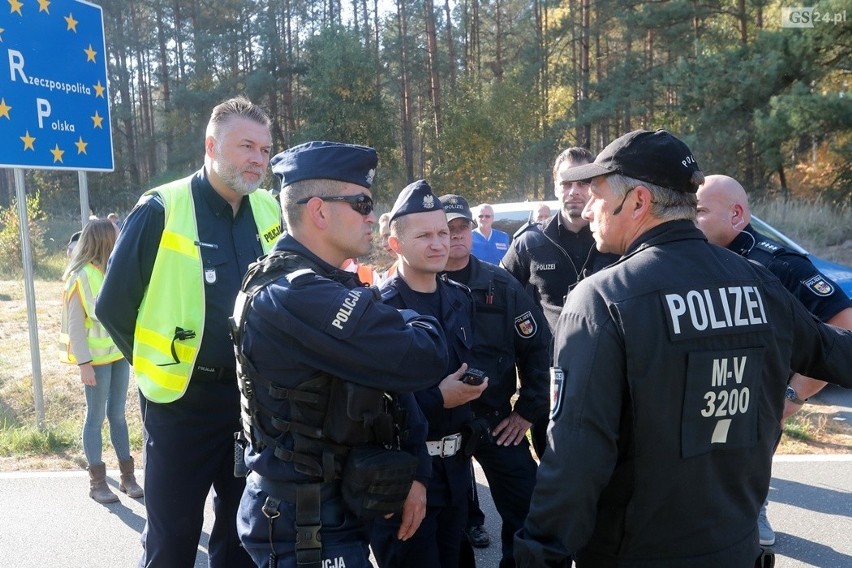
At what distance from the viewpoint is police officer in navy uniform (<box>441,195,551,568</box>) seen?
3.47 metres

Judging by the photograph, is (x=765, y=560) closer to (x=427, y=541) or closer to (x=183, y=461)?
(x=427, y=541)

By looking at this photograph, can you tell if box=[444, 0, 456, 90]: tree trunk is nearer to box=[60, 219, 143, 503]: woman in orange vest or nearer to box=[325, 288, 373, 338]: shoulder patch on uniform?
box=[60, 219, 143, 503]: woman in orange vest

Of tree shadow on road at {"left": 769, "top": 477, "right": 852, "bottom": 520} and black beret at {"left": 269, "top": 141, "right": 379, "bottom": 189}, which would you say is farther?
tree shadow on road at {"left": 769, "top": 477, "right": 852, "bottom": 520}

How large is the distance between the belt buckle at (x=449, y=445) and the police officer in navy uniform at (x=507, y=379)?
31 centimetres

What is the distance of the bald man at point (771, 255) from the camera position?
3.09 m

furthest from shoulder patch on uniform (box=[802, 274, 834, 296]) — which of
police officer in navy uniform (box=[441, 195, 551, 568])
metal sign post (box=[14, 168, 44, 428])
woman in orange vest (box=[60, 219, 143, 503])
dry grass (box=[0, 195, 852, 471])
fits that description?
metal sign post (box=[14, 168, 44, 428])

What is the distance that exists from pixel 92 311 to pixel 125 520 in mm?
1437

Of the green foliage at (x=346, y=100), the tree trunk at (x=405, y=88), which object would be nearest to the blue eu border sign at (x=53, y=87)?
the green foliage at (x=346, y=100)

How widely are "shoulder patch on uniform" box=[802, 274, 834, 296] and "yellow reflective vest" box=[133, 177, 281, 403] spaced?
2.63 m

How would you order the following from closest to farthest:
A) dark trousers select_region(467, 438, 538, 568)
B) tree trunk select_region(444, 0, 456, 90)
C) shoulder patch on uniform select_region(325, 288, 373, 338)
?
shoulder patch on uniform select_region(325, 288, 373, 338), dark trousers select_region(467, 438, 538, 568), tree trunk select_region(444, 0, 456, 90)

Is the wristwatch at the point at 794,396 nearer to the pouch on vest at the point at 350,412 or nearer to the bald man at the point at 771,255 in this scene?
the bald man at the point at 771,255

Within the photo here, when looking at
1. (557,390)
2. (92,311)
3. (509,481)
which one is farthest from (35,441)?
(557,390)

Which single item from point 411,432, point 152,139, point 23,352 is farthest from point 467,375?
point 152,139

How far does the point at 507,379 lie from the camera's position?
11.8 feet
